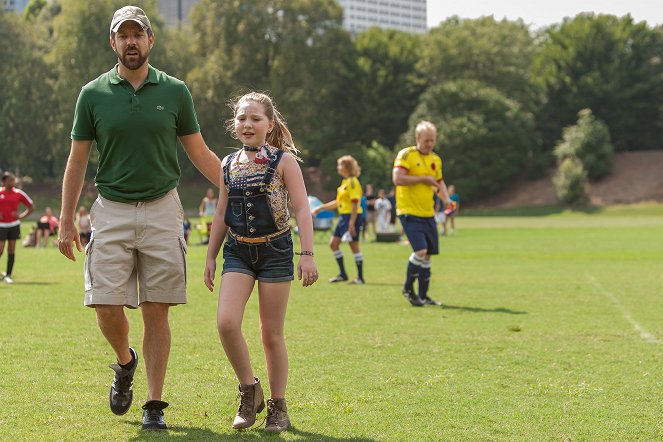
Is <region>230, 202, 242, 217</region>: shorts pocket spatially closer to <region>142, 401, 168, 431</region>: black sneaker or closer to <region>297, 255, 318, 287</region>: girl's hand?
<region>297, 255, 318, 287</region>: girl's hand

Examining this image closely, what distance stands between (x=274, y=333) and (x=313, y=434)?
24.0 inches

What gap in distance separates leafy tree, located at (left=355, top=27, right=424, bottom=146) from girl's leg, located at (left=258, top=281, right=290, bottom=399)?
6999 cm

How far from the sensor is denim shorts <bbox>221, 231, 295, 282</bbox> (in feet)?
18.0

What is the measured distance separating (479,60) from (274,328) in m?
76.6

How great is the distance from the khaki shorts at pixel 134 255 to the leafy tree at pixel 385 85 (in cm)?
7000

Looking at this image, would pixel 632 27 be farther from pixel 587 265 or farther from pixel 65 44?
pixel 587 265

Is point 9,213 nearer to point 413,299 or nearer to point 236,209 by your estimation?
point 413,299

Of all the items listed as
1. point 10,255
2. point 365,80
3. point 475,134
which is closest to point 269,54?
point 365,80

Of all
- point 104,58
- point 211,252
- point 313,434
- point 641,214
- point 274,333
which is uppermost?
point 104,58

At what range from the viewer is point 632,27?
77.7m

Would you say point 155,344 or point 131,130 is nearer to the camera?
point 131,130

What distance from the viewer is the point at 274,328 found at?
5562mm

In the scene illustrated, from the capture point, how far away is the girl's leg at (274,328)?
5.52m

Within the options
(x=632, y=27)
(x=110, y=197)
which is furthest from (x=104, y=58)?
(x=110, y=197)
